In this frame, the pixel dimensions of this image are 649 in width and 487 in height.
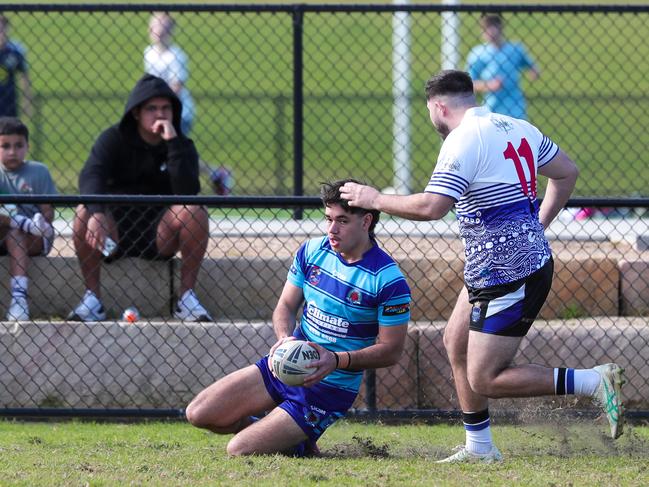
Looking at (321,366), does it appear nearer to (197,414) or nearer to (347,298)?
(347,298)

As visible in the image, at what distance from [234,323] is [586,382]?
2.40 m

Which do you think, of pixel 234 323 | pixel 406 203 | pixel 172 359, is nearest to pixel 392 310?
pixel 406 203

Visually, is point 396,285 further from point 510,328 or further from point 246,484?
point 246,484

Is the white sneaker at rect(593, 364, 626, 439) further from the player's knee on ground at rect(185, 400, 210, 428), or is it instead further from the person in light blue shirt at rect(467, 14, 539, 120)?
the person in light blue shirt at rect(467, 14, 539, 120)

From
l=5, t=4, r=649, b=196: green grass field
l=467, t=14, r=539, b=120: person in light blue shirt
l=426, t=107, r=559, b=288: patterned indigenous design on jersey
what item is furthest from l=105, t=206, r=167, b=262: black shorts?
l=467, t=14, r=539, b=120: person in light blue shirt

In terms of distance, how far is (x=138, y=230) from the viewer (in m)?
6.96

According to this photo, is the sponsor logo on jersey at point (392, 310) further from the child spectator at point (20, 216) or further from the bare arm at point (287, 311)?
the child spectator at point (20, 216)

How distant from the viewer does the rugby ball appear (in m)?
4.91

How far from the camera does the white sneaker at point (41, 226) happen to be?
22.2 ft

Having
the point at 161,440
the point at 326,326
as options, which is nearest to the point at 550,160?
the point at 326,326

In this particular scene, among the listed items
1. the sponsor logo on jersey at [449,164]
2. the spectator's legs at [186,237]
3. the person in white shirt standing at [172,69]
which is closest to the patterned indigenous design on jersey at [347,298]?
the sponsor logo on jersey at [449,164]

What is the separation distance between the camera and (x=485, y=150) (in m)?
4.75

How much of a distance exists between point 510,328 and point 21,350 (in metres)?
3.05

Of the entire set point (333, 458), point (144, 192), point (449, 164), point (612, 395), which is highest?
point (449, 164)
